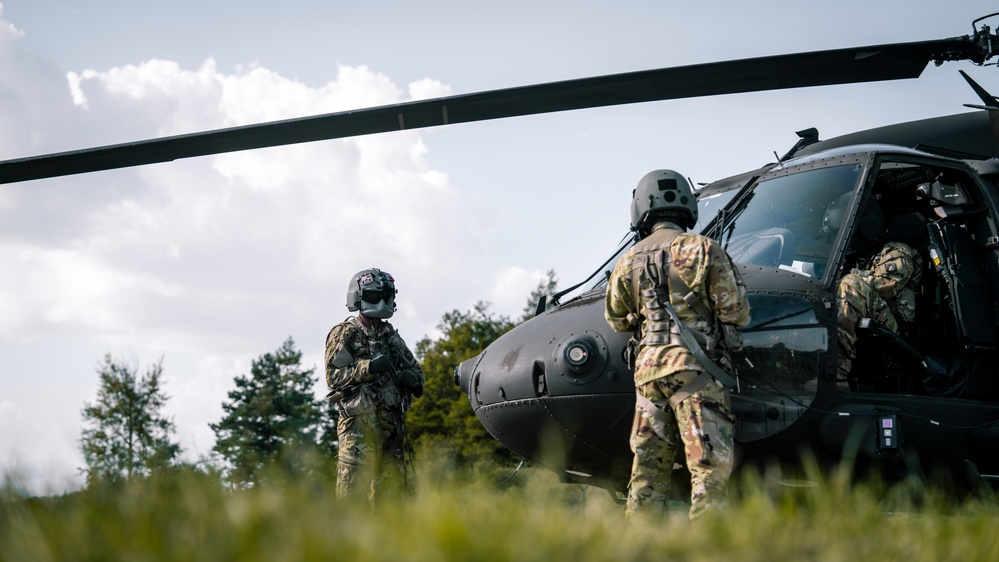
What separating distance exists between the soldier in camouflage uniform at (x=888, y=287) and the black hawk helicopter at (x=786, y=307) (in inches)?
6.7

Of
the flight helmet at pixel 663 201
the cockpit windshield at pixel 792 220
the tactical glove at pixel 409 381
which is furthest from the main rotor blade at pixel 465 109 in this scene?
the tactical glove at pixel 409 381

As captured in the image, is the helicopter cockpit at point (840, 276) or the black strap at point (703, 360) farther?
the helicopter cockpit at point (840, 276)

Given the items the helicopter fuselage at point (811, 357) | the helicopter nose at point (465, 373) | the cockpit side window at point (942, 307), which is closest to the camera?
the helicopter fuselage at point (811, 357)

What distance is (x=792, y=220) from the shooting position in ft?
18.9

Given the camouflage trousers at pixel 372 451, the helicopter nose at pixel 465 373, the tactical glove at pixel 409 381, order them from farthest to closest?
1. the tactical glove at pixel 409 381
2. the camouflage trousers at pixel 372 451
3. the helicopter nose at pixel 465 373

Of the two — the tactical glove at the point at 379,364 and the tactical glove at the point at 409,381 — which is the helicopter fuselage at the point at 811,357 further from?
the tactical glove at the point at 409,381

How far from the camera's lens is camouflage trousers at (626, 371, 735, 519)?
433cm

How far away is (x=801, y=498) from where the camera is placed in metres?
5.14

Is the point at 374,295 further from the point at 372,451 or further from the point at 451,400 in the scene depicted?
the point at 451,400

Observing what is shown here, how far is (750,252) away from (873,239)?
1.49 meters

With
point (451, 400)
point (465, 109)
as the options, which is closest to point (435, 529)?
point (465, 109)

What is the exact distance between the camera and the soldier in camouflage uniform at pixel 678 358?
4.39 m

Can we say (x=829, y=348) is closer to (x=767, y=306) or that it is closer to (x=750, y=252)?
(x=767, y=306)

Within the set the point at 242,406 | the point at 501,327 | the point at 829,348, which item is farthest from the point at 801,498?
the point at 242,406
